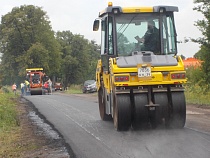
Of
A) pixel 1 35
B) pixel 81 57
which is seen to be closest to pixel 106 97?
pixel 1 35

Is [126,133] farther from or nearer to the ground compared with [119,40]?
nearer to the ground

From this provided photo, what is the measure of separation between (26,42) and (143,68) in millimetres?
59576

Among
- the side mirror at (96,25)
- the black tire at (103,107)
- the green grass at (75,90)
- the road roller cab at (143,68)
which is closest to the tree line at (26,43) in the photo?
the green grass at (75,90)

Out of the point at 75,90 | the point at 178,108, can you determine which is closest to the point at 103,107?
the point at 178,108

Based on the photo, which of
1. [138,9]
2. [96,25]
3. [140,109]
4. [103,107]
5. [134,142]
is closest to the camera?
[134,142]

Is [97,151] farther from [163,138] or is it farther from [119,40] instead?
[119,40]

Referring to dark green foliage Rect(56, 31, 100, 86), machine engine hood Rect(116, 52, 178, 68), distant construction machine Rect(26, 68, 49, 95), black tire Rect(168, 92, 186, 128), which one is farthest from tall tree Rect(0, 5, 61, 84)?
black tire Rect(168, 92, 186, 128)

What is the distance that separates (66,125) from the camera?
1245cm

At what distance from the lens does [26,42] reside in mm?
67938

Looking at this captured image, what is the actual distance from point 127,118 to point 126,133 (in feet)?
1.19

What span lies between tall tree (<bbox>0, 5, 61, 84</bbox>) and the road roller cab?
180ft

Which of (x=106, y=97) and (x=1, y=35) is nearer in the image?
(x=106, y=97)

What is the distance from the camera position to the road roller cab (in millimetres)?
10203

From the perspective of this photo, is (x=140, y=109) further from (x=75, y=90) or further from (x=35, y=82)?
(x=75, y=90)
